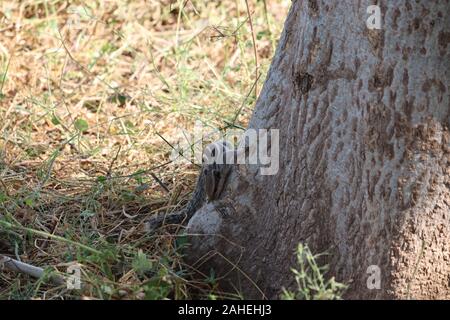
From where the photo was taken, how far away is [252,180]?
244 cm

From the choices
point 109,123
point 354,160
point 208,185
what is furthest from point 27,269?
point 109,123

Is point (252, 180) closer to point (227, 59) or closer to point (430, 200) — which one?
point (430, 200)

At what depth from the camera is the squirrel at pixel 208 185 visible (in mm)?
2506

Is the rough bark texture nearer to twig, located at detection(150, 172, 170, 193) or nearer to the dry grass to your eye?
the dry grass

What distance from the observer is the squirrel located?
8.22 feet

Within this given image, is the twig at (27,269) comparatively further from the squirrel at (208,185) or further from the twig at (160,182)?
the twig at (160,182)

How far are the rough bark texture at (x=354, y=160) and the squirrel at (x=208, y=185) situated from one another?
87mm

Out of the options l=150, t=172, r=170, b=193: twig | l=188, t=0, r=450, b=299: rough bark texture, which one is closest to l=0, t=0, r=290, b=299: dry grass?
l=150, t=172, r=170, b=193: twig

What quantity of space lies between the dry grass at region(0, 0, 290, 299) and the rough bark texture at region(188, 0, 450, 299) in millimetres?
249

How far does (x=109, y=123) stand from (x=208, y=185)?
55.7 inches

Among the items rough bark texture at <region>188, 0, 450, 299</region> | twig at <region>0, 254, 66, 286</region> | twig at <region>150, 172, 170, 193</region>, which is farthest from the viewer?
twig at <region>150, 172, 170, 193</region>

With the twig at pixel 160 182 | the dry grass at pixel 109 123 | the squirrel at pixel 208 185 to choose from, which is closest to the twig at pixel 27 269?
the dry grass at pixel 109 123

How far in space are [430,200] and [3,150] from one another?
194 centimetres

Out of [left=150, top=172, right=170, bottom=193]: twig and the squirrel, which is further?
[left=150, top=172, right=170, bottom=193]: twig
